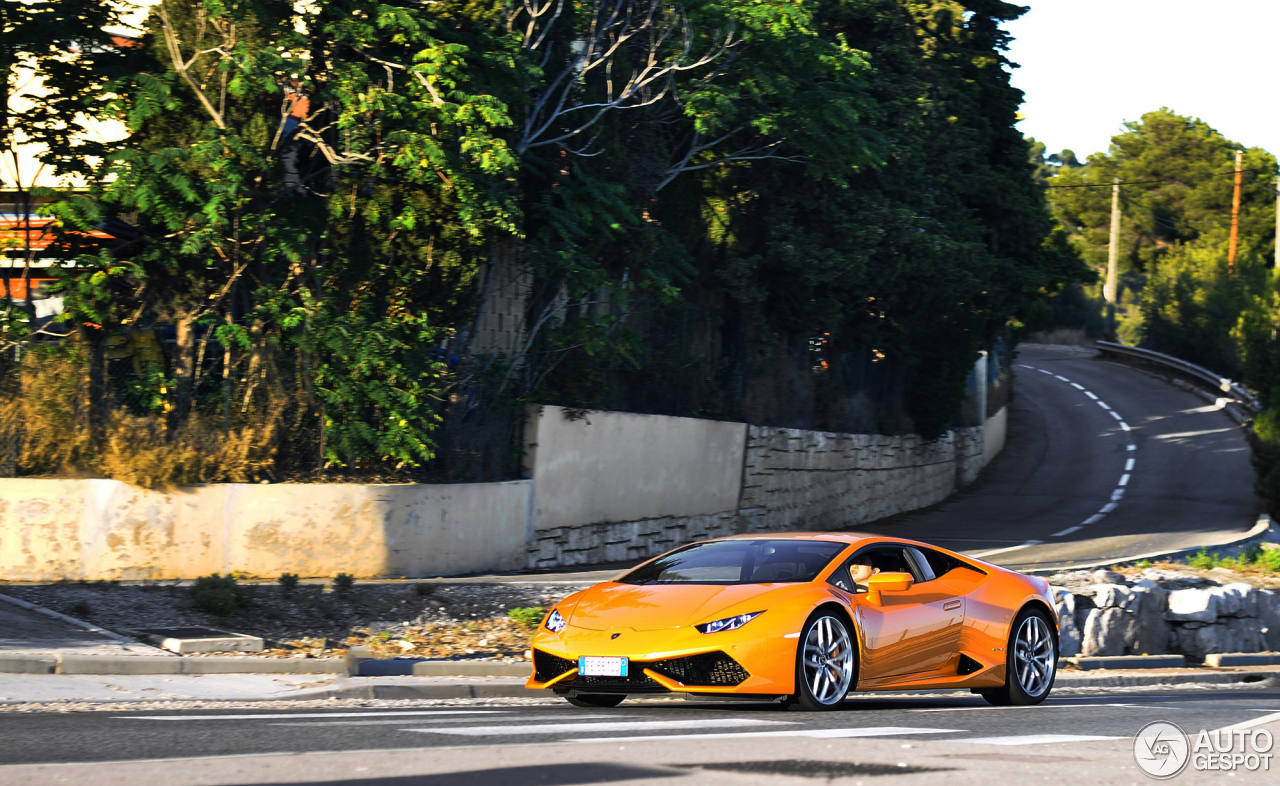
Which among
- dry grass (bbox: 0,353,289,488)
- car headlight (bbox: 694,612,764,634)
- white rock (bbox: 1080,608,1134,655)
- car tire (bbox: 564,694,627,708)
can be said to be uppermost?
dry grass (bbox: 0,353,289,488)

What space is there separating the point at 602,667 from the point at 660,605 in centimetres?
60

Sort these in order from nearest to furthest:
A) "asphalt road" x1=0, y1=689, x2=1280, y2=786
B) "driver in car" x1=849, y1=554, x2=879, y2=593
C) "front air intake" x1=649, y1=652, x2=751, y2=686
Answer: "asphalt road" x1=0, y1=689, x2=1280, y2=786 < "front air intake" x1=649, y1=652, x2=751, y2=686 < "driver in car" x1=849, y1=554, x2=879, y2=593

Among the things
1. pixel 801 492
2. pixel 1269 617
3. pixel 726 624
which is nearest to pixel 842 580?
pixel 726 624

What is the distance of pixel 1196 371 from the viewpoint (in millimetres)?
51469

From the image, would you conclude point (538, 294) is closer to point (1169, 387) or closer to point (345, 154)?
point (345, 154)

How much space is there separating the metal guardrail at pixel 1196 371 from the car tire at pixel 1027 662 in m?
34.4

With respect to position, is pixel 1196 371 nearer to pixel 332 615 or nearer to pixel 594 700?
pixel 332 615

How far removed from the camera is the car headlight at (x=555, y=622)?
30.0 ft

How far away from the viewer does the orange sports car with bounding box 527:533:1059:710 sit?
27.8ft

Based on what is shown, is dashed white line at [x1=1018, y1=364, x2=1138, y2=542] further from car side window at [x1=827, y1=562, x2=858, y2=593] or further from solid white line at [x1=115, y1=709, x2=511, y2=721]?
solid white line at [x1=115, y1=709, x2=511, y2=721]

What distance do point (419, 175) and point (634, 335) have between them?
17.9 feet

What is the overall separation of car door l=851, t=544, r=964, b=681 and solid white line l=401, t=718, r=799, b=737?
1.33 meters

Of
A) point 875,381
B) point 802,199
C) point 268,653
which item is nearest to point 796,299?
point 802,199

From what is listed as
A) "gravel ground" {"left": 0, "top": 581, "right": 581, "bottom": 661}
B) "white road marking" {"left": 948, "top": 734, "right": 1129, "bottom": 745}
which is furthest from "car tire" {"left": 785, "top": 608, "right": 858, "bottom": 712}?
"gravel ground" {"left": 0, "top": 581, "right": 581, "bottom": 661}
